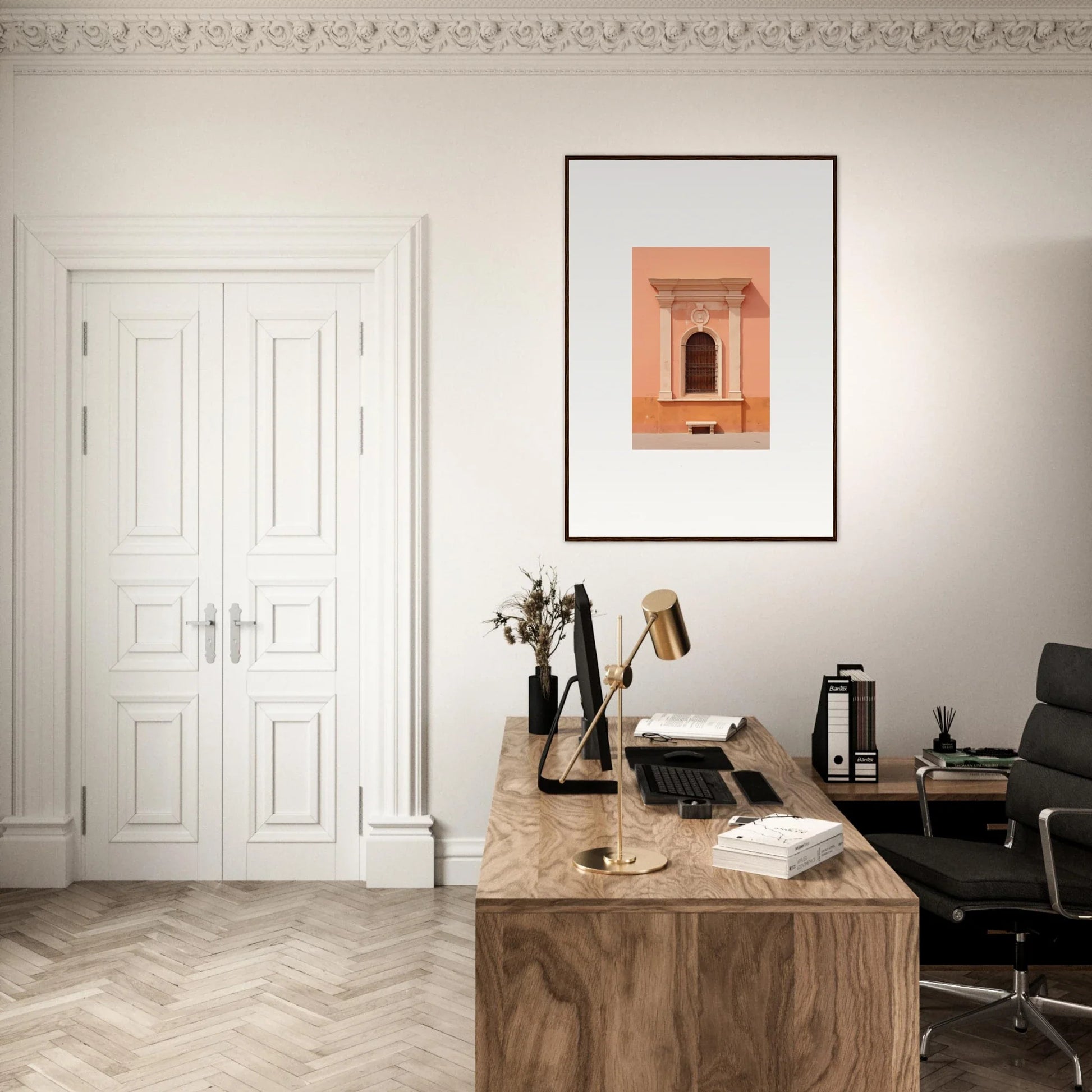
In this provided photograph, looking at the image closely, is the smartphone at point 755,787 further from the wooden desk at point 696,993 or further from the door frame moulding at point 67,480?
the door frame moulding at point 67,480

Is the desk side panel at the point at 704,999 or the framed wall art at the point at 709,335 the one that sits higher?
the framed wall art at the point at 709,335

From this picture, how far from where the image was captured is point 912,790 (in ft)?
11.1

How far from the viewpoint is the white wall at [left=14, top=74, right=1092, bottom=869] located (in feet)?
13.0

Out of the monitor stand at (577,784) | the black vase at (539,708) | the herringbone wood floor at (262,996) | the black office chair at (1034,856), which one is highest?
the black vase at (539,708)

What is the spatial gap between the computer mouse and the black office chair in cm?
59

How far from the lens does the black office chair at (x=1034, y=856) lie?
2633 millimetres

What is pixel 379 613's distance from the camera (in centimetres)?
400

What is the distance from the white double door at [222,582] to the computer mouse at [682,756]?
163 centimetres

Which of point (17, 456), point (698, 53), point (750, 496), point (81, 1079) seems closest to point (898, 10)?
point (698, 53)

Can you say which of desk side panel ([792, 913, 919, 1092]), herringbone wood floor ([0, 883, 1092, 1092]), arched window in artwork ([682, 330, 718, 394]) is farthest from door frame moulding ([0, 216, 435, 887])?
desk side panel ([792, 913, 919, 1092])

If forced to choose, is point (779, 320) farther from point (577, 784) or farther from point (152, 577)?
point (152, 577)

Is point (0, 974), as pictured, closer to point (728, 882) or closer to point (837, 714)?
point (728, 882)

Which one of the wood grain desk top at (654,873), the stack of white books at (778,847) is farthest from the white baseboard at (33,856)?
the stack of white books at (778,847)

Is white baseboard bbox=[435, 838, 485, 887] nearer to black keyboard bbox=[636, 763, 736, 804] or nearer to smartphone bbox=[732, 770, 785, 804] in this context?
black keyboard bbox=[636, 763, 736, 804]
